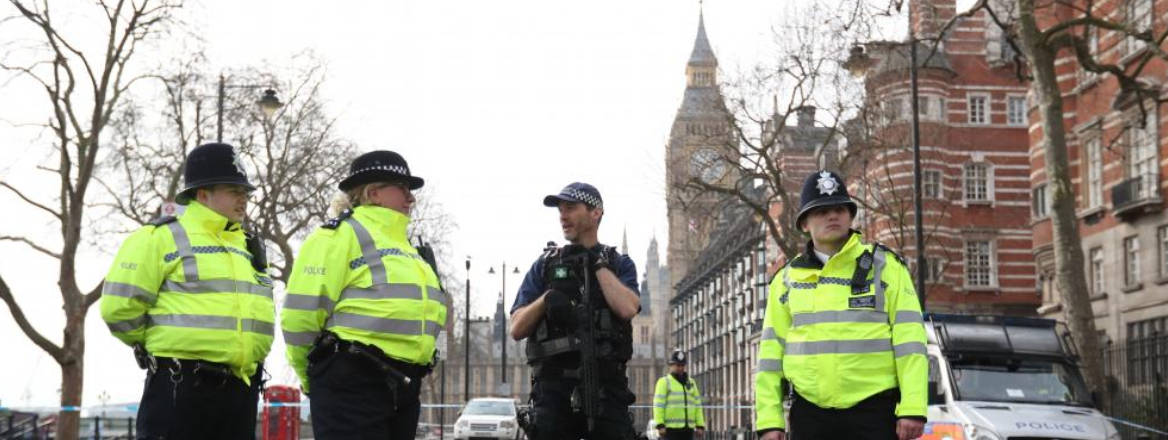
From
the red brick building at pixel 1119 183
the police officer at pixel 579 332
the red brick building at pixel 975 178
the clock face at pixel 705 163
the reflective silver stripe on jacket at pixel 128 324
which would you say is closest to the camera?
the reflective silver stripe on jacket at pixel 128 324

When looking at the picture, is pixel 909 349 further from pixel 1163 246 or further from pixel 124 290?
pixel 1163 246

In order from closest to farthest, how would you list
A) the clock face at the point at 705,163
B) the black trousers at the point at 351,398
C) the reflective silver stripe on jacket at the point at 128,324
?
the black trousers at the point at 351,398 < the reflective silver stripe on jacket at the point at 128,324 < the clock face at the point at 705,163

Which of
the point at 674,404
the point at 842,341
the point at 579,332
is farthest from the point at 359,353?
the point at 674,404

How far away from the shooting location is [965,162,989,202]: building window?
58656 millimetres

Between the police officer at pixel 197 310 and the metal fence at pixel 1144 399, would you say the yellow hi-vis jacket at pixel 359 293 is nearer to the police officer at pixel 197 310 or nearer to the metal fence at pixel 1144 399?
the police officer at pixel 197 310

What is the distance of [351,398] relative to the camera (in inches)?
262

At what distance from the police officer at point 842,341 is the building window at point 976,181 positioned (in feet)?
174

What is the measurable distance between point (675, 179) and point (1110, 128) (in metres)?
11.5

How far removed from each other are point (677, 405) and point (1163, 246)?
21.2 meters

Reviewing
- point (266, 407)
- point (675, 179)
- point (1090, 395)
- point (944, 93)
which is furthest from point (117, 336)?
point (944, 93)

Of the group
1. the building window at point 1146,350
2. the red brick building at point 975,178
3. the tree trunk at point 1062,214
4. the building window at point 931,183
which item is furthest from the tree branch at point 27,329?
the building window at point 931,183

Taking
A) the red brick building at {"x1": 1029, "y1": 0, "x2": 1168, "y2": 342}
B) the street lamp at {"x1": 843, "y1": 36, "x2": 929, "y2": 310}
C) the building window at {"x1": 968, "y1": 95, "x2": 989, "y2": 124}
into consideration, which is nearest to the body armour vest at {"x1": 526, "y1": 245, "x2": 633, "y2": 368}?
the street lamp at {"x1": 843, "y1": 36, "x2": 929, "y2": 310}

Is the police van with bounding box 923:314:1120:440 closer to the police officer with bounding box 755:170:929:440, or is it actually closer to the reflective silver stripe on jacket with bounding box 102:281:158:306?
the police officer with bounding box 755:170:929:440

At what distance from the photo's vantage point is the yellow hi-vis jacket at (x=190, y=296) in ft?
24.4
